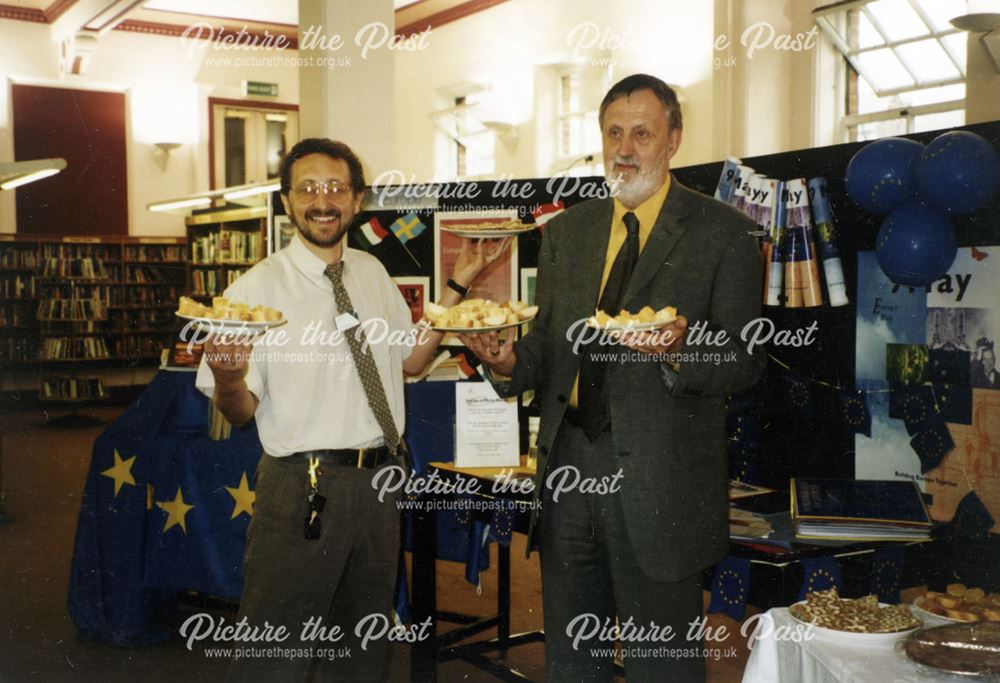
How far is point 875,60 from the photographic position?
6711 millimetres

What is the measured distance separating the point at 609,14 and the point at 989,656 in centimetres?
795

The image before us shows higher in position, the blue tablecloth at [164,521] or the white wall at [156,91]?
the white wall at [156,91]

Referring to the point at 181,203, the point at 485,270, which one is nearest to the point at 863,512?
the point at 485,270

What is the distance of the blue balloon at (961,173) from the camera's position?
2641mm

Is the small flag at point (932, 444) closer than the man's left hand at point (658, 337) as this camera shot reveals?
No

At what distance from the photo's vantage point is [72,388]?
11.5m

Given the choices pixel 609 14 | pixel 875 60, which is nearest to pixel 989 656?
pixel 875 60

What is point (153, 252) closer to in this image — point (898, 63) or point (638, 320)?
point (898, 63)

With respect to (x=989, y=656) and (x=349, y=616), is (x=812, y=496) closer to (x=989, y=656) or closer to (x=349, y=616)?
(x=989, y=656)

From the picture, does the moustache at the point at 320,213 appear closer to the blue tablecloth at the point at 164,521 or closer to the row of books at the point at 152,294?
the blue tablecloth at the point at 164,521

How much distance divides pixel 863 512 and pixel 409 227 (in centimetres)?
228

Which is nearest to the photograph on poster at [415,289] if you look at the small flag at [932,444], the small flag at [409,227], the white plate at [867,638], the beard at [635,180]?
the small flag at [409,227]

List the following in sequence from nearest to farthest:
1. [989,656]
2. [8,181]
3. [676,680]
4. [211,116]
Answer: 1. [989,656]
2. [676,680]
3. [8,181]
4. [211,116]

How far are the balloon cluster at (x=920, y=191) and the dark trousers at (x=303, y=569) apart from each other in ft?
5.67
